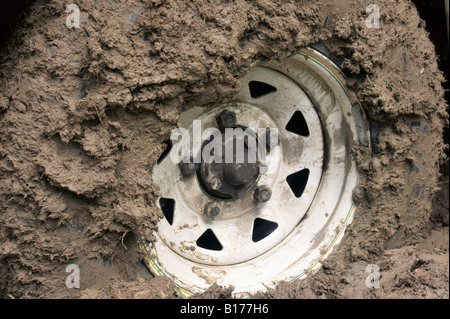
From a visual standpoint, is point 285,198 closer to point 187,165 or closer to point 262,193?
point 262,193

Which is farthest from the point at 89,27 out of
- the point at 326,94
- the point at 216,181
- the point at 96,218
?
the point at 326,94

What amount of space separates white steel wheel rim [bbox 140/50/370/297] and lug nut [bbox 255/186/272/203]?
0.07 meters

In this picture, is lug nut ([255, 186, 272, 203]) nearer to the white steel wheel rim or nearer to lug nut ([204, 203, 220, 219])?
the white steel wheel rim

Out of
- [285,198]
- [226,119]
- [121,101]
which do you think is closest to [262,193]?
[285,198]

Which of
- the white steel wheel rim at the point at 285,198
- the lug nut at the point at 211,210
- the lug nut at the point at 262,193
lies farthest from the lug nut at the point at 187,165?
the lug nut at the point at 262,193

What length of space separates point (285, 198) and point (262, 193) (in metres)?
0.15

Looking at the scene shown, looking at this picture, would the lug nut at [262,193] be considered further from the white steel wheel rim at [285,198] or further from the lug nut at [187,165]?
the lug nut at [187,165]

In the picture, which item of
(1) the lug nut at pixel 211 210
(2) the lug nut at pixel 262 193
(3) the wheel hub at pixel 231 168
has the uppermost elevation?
(3) the wheel hub at pixel 231 168

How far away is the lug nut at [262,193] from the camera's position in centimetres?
202

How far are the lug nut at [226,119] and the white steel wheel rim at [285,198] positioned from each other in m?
0.04

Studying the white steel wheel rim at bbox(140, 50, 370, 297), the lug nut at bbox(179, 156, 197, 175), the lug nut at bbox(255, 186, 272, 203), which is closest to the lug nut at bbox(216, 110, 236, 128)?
the white steel wheel rim at bbox(140, 50, 370, 297)

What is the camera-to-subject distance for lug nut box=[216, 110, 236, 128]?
6.31ft

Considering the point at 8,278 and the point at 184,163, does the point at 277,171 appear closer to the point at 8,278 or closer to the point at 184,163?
the point at 184,163
